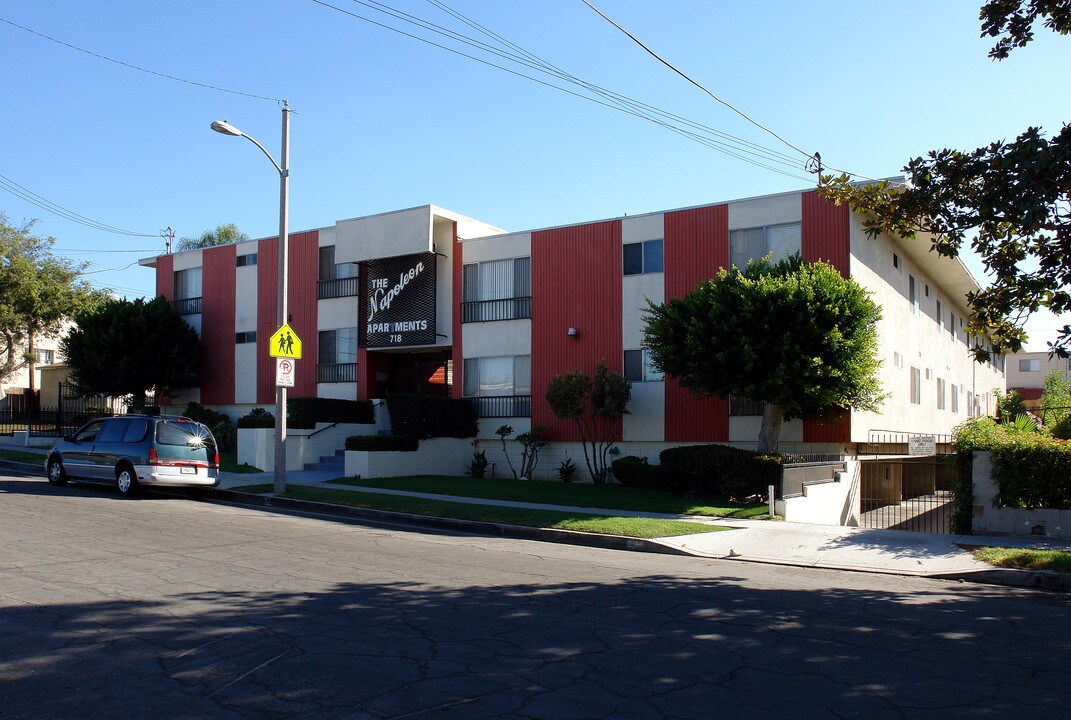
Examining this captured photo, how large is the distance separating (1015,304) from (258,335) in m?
26.1

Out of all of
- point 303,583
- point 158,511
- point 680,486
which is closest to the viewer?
point 303,583

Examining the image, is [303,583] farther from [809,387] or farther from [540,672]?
[809,387]

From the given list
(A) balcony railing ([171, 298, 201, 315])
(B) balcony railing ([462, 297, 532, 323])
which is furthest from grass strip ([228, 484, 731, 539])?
(A) balcony railing ([171, 298, 201, 315])

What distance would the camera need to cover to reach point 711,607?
846 centimetres

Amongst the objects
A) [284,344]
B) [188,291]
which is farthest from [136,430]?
[188,291]

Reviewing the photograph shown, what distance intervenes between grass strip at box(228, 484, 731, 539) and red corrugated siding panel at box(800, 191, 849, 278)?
9.47 m

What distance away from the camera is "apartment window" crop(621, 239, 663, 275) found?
24469mm

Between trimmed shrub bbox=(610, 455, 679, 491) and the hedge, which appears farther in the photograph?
trimmed shrub bbox=(610, 455, 679, 491)

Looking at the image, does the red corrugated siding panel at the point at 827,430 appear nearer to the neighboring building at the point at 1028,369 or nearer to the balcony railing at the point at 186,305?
the balcony railing at the point at 186,305

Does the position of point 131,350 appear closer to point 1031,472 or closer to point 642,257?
point 642,257

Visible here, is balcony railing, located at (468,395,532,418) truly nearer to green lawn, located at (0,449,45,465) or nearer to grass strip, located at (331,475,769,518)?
grass strip, located at (331,475,769,518)

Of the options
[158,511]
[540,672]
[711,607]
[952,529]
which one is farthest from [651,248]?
[540,672]

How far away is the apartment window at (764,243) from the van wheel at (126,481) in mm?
14767

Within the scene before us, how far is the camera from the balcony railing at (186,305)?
3434 centimetres
